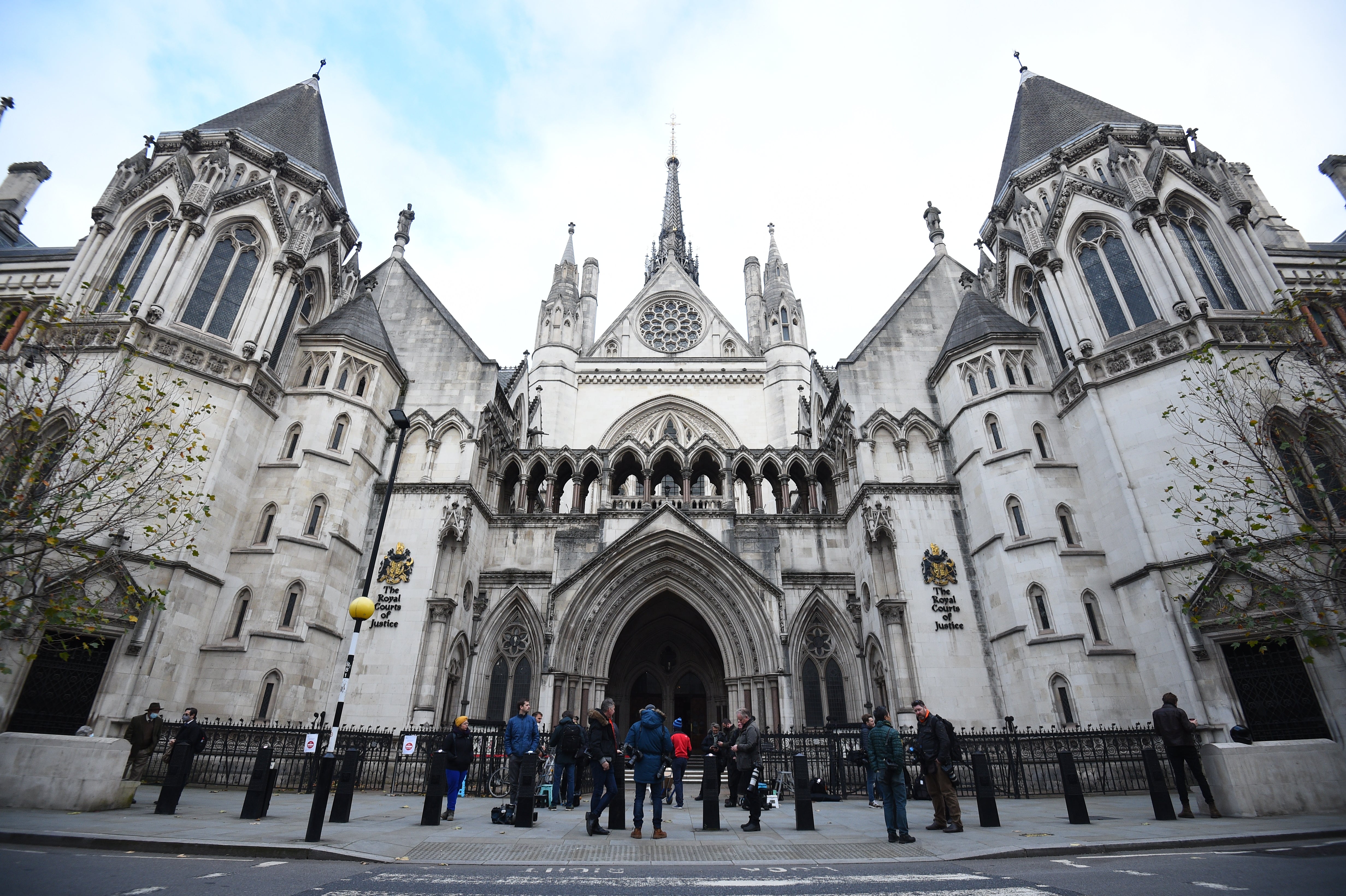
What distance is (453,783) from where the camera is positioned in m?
10.4

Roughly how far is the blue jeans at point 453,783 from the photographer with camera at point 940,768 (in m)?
7.15

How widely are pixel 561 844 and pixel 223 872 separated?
3514 millimetres

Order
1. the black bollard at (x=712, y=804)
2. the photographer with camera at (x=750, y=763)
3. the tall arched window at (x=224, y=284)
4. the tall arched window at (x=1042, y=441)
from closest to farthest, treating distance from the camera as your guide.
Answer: the black bollard at (x=712, y=804)
the photographer with camera at (x=750, y=763)
the tall arched window at (x=224, y=284)
the tall arched window at (x=1042, y=441)

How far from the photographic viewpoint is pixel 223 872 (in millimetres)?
5957

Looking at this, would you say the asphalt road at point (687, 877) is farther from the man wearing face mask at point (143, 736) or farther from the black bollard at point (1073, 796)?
the man wearing face mask at point (143, 736)

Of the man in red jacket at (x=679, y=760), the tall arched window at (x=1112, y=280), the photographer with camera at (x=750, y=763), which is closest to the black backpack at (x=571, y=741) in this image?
the man in red jacket at (x=679, y=760)

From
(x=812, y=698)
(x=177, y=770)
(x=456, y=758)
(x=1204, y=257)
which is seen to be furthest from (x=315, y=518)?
(x=1204, y=257)

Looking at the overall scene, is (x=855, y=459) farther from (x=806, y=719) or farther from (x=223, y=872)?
(x=223, y=872)

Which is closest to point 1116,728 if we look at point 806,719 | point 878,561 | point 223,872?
point 878,561

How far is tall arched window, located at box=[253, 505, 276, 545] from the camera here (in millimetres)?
17594

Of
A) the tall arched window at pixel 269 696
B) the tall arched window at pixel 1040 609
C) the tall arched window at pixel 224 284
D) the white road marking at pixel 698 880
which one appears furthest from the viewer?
the tall arched window at pixel 224 284

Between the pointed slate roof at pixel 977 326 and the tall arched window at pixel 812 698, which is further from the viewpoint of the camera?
the tall arched window at pixel 812 698

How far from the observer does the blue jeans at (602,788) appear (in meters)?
8.45

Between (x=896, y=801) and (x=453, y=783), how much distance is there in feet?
22.4
